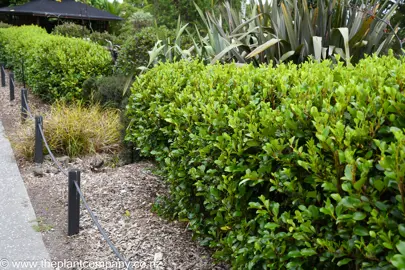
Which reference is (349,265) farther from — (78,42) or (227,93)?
(78,42)

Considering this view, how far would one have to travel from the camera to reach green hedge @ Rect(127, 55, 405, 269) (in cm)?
204

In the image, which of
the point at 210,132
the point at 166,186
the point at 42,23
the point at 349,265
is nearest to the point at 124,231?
the point at 166,186

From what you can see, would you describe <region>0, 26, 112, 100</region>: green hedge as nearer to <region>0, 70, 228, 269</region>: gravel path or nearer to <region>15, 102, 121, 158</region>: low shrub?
<region>15, 102, 121, 158</region>: low shrub

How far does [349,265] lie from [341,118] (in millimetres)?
736

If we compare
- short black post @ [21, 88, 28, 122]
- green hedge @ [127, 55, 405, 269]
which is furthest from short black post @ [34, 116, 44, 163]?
green hedge @ [127, 55, 405, 269]

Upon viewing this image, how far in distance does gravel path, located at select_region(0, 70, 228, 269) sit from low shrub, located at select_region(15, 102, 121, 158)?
1.33 feet

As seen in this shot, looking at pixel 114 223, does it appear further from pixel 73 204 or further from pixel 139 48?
pixel 139 48

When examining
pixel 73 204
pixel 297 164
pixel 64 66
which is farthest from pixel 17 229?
pixel 64 66

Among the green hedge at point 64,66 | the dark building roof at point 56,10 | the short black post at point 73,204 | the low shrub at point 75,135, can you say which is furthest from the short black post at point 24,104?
the dark building roof at point 56,10

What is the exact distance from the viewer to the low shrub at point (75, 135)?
22.1ft

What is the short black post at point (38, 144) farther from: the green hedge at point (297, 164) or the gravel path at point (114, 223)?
the green hedge at point (297, 164)

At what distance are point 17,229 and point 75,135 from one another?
8.04 ft

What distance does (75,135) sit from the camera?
6.80m

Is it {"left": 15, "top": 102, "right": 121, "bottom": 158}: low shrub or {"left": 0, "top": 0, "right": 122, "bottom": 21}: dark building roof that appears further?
{"left": 0, "top": 0, "right": 122, "bottom": 21}: dark building roof
